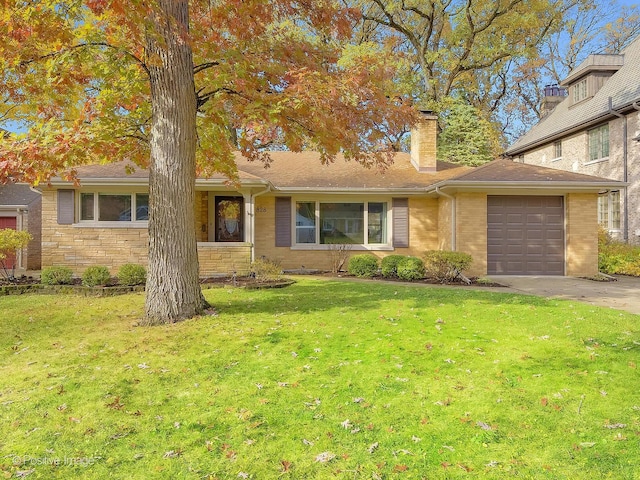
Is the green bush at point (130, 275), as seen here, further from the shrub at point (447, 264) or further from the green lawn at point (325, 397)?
the shrub at point (447, 264)

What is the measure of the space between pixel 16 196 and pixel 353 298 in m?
15.5

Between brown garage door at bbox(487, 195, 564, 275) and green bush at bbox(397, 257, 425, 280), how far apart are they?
2.34 meters

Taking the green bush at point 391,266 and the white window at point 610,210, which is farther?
the white window at point 610,210

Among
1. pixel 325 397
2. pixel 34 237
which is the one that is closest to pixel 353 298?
pixel 325 397

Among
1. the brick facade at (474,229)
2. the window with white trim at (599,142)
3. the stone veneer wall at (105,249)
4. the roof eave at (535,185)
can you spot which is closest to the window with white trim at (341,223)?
the stone veneer wall at (105,249)

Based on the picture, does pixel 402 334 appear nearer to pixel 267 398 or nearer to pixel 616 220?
pixel 267 398

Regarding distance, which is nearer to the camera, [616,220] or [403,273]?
[403,273]

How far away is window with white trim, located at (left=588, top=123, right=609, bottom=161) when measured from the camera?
17031 millimetres

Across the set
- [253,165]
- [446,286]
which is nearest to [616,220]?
[446,286]

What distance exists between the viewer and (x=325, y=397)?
155 inches

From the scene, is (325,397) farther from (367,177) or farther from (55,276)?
(367,177)

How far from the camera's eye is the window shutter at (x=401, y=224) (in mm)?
14070

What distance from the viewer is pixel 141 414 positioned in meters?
3.64

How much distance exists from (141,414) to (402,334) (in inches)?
135
